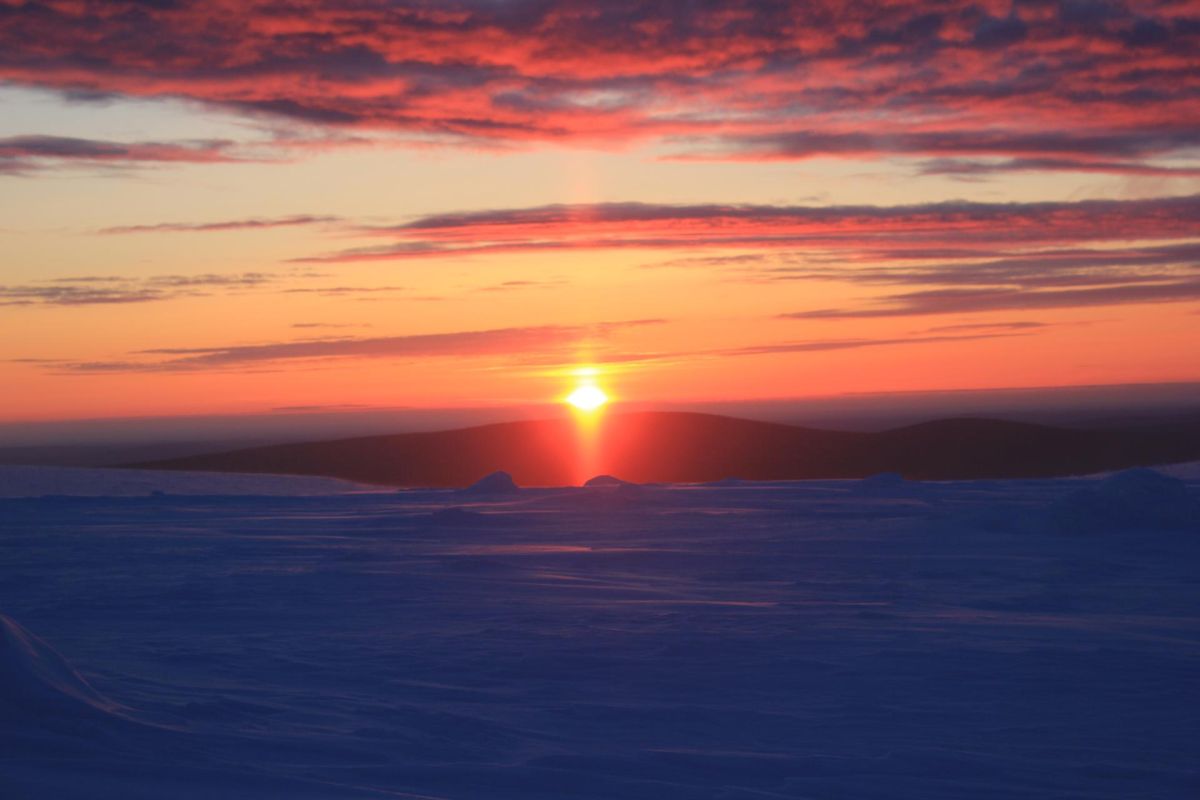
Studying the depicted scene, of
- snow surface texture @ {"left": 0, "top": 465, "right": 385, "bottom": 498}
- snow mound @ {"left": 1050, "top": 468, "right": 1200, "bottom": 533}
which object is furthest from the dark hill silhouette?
snow mound @ {"left": 1050, "top": 468, "right": 1200, "bottom": 533}

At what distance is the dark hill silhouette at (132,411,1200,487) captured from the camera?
3819cm

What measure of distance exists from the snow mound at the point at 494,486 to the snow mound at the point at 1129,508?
900 centimetres

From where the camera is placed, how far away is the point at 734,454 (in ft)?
142

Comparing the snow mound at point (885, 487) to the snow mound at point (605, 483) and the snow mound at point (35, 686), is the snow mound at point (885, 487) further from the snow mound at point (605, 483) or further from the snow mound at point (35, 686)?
the snow mound at point (35, 686)

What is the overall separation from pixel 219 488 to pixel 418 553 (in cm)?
1108

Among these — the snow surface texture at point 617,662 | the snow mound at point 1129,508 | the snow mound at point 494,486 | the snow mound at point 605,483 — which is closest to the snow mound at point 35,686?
the snow surface texture at point 617,662

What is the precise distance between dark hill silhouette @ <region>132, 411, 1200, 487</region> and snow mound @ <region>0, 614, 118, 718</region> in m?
30.2

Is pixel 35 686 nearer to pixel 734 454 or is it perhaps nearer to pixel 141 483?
pixel 141 483

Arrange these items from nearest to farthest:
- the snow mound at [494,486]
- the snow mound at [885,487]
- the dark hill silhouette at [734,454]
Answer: the snow mound at [885,487] < the snow mound at [494,486] < the dark hill silhouette at [734,454]

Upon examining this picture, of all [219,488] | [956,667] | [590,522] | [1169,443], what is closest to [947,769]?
[956,667]

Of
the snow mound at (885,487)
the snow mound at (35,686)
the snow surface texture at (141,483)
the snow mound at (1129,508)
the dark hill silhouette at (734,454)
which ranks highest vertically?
the dark hill silhouette at (734,454)

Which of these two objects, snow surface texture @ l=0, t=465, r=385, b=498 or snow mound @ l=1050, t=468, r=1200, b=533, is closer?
snow mound @ l=1050, t=468, r=1200, b=533

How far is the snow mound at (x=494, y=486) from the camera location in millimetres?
18578

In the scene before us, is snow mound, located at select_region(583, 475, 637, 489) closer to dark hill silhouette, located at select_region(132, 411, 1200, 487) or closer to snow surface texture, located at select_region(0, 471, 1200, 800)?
snow surface texture, located at select_region(0, 471, 1200, 800)
